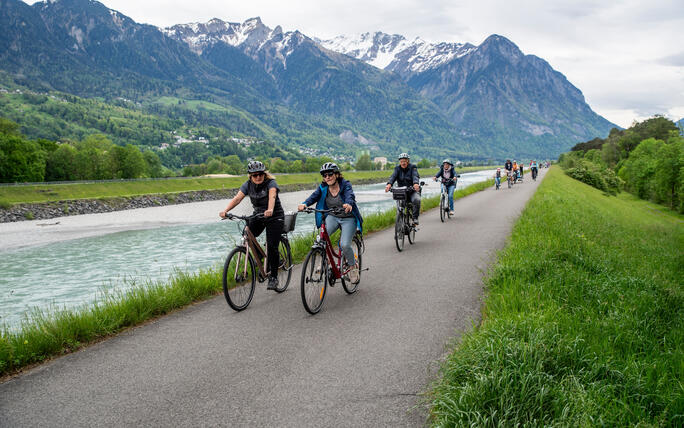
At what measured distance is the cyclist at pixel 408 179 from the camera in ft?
41.2

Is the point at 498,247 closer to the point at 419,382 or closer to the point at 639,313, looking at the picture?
the point at 639,313

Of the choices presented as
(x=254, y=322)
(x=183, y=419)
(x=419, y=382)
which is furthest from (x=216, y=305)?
(x=419, y=382)

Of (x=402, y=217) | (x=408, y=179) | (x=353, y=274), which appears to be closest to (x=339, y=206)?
(x=353, y=274)

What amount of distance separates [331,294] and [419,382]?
370 centimetres

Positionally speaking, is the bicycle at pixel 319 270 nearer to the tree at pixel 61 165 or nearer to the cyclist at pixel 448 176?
the cyclist at pixel 448 176

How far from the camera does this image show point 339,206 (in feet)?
24.8

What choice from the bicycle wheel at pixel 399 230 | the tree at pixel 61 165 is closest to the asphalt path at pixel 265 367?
the bicycle wheel at pixel 399 230

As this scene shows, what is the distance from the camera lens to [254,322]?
640 cm

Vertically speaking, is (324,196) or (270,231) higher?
(324,196)

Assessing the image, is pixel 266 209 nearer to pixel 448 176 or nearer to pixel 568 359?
pixel 568 359

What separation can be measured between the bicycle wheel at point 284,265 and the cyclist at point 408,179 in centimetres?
499

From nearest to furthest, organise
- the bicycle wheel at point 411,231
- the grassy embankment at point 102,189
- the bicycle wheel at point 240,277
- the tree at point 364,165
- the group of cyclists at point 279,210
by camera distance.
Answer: the bicycle wheel at point 240,277 → the group of cyclists at point 279,210 → the bicycle wheel at point 411,231 → the grassy embankment at point 102,189 → the tree at point 364,165

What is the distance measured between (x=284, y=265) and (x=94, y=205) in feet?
182

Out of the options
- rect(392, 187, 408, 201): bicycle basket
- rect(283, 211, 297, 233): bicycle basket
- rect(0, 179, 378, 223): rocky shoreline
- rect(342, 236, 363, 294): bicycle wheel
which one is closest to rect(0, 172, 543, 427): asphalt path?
rect(342, 236, 363, 294): bicycle wheel
